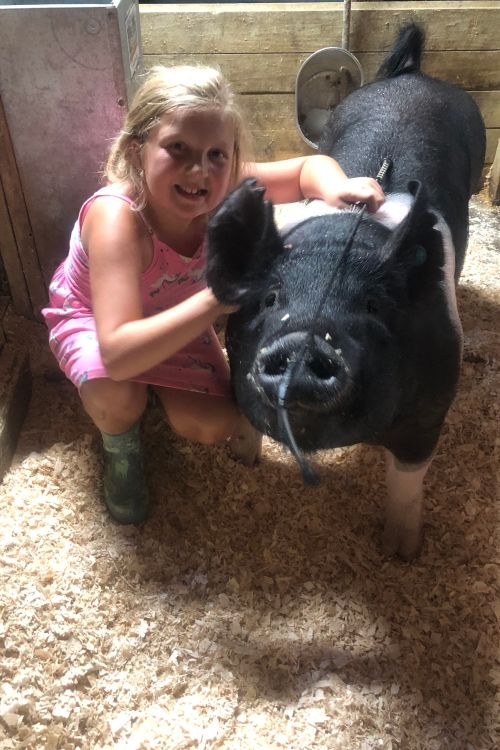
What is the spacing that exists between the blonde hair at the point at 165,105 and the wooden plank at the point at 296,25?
1351 millimetres

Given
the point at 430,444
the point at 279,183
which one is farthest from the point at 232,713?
the point at 279,183

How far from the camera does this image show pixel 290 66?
8.42 feet

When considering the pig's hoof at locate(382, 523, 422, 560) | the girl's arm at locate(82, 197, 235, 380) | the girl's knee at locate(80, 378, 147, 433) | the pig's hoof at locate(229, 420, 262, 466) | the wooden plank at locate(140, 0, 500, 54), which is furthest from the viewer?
the wooden plank at locate(140, 0, 500, 54)

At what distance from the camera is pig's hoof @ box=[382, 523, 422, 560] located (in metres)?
1.45

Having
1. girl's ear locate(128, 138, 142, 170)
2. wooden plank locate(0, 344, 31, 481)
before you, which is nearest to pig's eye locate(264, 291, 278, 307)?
girl's ear locate(128, 138, 142, 170)

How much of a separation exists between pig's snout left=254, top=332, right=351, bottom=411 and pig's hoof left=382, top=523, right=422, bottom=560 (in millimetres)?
670

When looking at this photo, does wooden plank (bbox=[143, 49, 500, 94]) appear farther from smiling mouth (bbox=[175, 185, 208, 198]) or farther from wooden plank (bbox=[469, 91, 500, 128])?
smiling mouth (bbox=[175, 185, 208, 198])

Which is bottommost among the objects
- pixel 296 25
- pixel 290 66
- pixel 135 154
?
pixel 290 66

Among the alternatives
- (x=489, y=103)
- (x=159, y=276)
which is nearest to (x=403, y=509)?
(x=159, y=276)

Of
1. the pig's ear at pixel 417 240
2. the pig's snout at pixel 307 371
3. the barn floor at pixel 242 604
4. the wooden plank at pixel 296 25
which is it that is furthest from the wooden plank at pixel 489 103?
the pig's snout at pixel 307 371

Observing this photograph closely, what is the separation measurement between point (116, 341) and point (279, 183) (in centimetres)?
55

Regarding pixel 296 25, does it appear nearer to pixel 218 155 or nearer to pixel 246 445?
pixel 218 155

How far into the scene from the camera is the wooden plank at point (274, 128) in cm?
265

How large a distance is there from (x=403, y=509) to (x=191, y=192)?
78 cm
